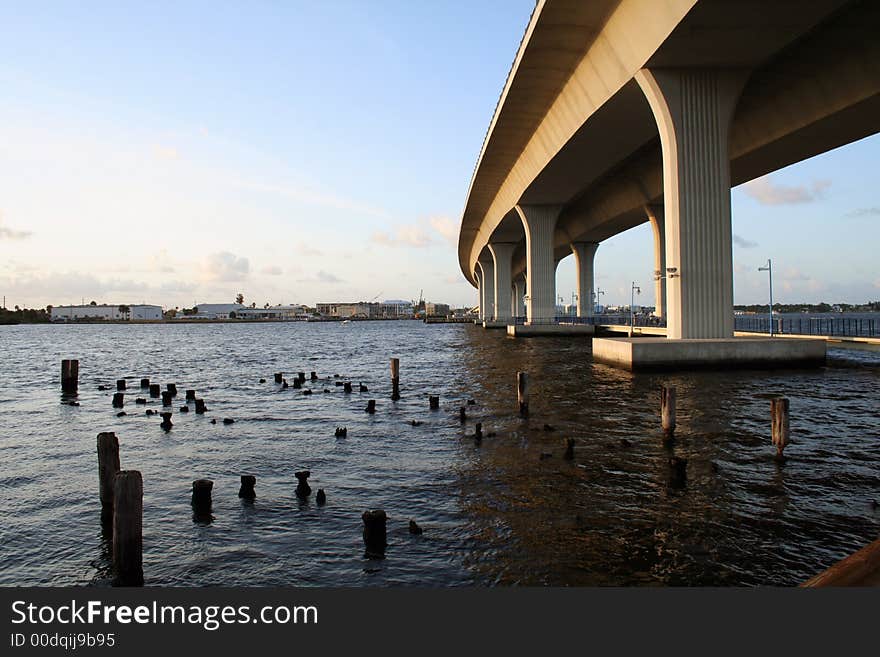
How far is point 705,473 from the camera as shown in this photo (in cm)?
1174

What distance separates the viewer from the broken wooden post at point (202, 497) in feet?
34.2

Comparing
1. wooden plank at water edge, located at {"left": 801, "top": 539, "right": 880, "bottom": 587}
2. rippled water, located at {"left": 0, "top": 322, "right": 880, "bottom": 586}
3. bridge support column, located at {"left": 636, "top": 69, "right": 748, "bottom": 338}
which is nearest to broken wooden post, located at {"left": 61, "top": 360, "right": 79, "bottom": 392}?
rippled water, located at {"left": 0, "top": 322, "right": 880, "bottom": 586}

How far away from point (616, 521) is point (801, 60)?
25.4 metres

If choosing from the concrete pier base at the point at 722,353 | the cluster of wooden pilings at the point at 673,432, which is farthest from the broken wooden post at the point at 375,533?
the concrete pier base at the point at 722,353

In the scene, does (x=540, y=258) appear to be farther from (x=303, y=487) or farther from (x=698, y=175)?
(x=303, y=487)

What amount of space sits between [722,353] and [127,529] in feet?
80.2

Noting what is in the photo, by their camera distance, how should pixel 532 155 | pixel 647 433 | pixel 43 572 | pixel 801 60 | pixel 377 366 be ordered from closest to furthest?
pixel 43 572, pixel 647 433, pixel 801 60, pixel 377 366, pixel 532 155

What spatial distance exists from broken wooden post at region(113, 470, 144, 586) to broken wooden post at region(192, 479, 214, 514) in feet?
8.86

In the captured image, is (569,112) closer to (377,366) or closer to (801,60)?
(801,60)

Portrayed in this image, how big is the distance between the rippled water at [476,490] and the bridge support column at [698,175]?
510cm

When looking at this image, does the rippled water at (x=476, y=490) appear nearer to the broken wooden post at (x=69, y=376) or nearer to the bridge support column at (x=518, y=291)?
the broken wooden post at (x=69, y=376)

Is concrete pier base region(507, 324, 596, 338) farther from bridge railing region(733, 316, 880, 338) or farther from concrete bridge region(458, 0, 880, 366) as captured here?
concrete bridge region(458, 0, 880, 366)

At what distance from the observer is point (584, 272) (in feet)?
279

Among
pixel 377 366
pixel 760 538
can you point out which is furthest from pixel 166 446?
pixel 377 366
